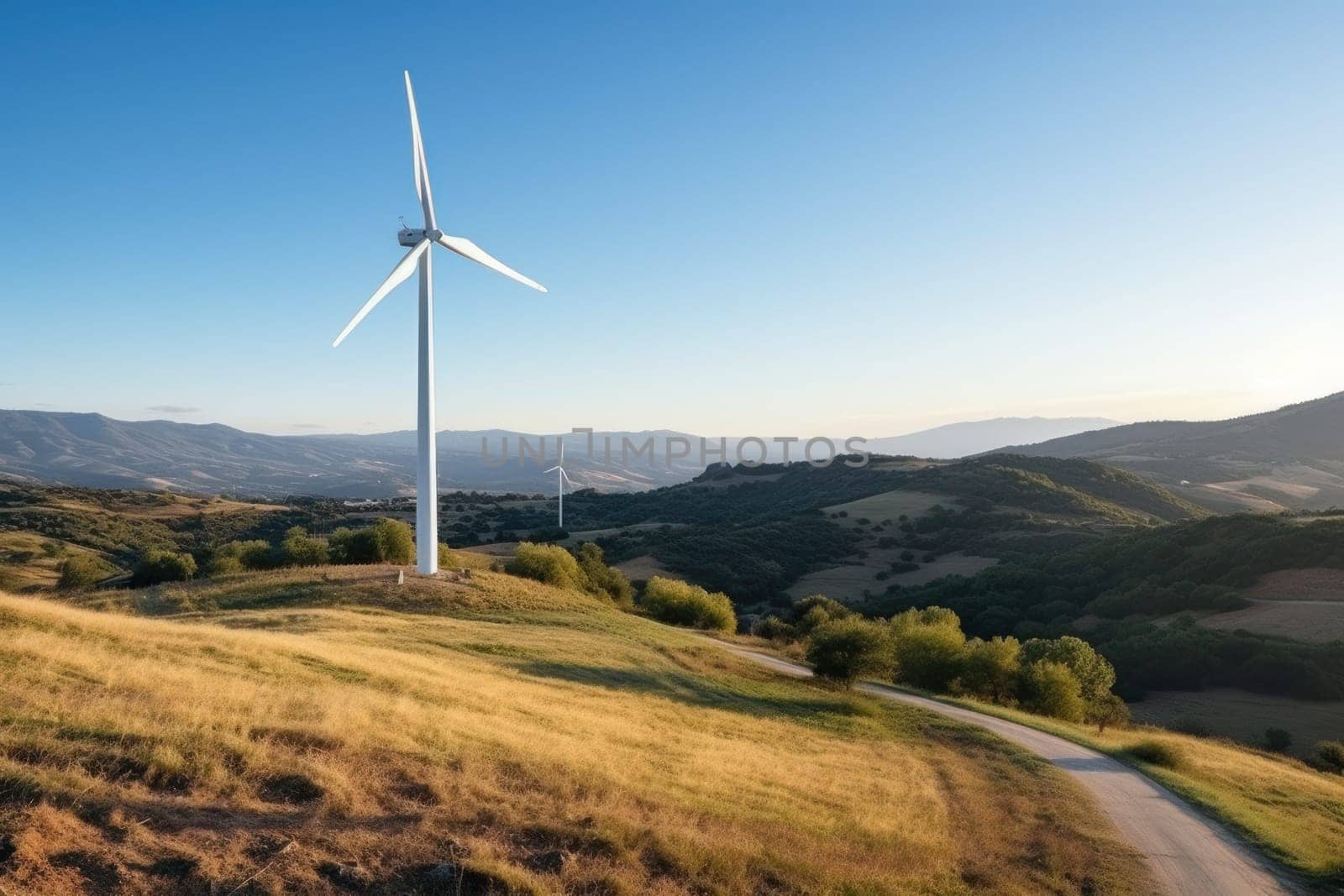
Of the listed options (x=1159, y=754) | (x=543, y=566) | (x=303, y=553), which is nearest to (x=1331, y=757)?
(x=1159, y=754)

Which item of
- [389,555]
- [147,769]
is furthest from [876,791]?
[389,555]

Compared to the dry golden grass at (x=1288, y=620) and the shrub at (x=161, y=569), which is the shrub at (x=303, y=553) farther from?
the dry golden grass at (x=1288, y=620)

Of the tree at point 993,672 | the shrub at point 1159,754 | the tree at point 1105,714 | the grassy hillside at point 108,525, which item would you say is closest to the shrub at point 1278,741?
the tree at point 1105,714

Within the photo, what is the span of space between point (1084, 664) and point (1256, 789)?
1446cm

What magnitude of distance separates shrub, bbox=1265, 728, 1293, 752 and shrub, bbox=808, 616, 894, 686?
66.0ft

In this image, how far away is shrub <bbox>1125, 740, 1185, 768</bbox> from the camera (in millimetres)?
28125

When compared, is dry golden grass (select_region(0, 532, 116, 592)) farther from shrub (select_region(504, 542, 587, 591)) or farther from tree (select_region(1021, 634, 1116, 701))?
tree (select_region(1021, 634, 1116, 701))

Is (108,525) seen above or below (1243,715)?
above

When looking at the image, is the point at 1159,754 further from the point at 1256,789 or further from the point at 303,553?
the point at 303,553

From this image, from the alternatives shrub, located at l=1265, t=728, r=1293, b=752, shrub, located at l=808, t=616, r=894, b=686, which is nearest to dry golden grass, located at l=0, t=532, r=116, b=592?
shrub, located at l=808, t=616, r=894, b=686

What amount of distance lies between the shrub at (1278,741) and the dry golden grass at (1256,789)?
466 centimetres

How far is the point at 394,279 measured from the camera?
128ft

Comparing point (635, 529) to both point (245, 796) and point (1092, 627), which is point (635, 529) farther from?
point (245, 796)

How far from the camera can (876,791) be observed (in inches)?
809
